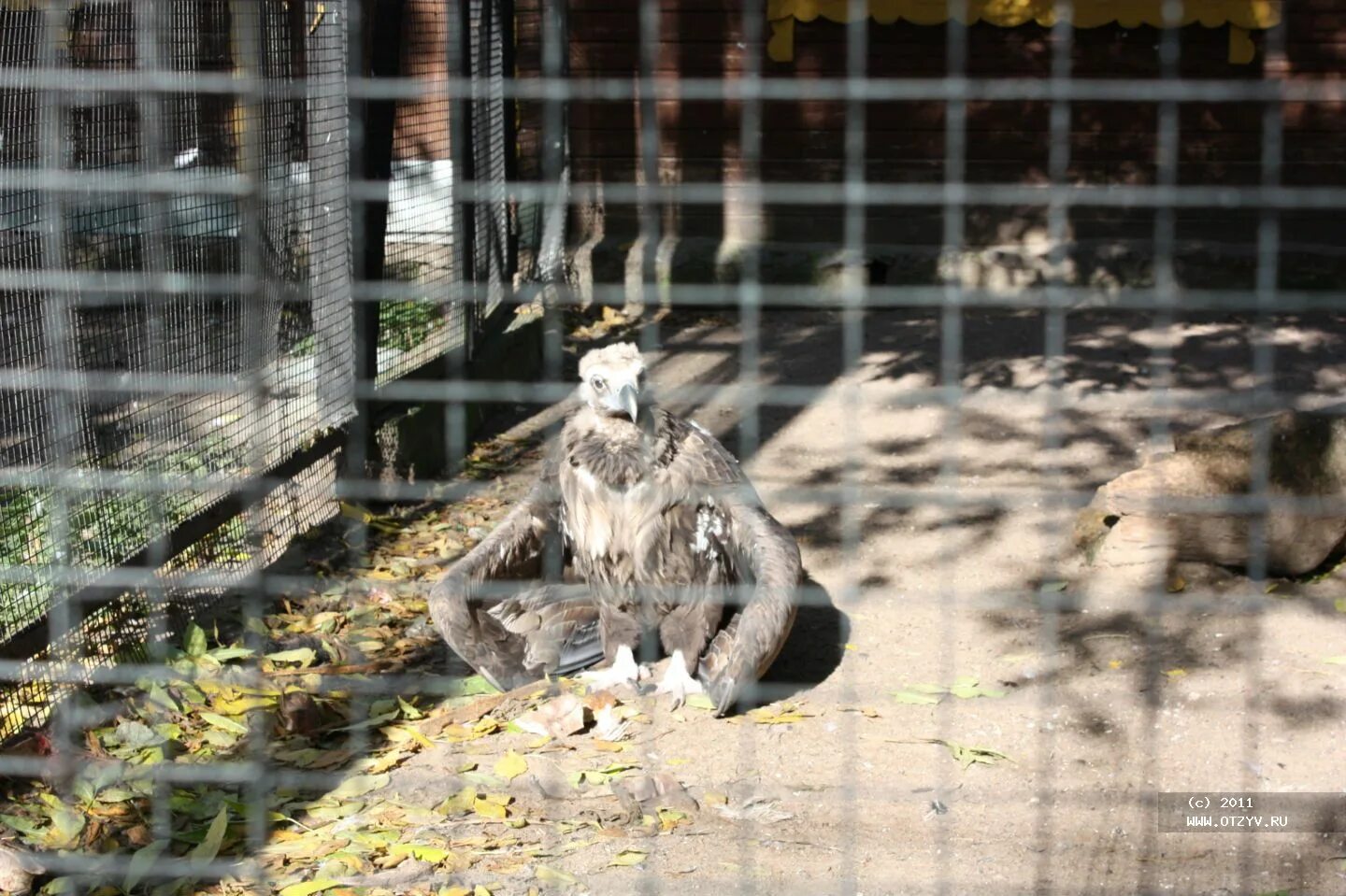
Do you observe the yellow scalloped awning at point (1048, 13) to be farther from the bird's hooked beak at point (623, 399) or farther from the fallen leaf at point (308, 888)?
the fallen leaf at point (308, 888)

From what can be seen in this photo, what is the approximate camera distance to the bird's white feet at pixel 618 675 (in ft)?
12.7

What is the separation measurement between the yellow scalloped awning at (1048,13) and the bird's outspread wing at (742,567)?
487cm

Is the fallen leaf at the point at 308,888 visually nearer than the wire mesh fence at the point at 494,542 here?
Yes

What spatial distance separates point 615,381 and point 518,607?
72cm

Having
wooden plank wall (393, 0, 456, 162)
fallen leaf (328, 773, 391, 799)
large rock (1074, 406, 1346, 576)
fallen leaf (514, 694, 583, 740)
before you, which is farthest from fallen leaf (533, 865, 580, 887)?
wooden plank wall (393, 0, 456, 162)

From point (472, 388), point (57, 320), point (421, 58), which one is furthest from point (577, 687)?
point (421, 58)

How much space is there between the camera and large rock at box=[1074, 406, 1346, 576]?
156 inches

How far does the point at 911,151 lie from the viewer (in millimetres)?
8281

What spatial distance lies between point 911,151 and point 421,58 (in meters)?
3.68

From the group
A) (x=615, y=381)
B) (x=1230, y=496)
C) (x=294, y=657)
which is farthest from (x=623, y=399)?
(x=1230, y=496)

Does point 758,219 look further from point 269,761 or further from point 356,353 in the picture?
point 269,761

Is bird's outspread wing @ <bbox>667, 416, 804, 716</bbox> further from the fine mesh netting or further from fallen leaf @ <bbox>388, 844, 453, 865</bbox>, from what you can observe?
the fine mesh netting

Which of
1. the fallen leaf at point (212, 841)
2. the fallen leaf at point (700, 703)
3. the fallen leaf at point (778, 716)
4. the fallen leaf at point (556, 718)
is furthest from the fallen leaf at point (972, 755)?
the fallen leaf at point (212, 841)

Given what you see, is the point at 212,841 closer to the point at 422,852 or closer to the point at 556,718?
the point at 422,852
